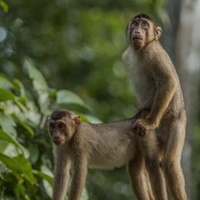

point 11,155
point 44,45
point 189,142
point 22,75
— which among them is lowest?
point 11,155

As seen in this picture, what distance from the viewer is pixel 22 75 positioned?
15102 millimetres

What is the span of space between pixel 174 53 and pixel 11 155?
2.88 meters

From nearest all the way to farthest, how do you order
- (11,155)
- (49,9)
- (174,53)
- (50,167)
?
(11,155), (50,167), (174,53), (49,9)

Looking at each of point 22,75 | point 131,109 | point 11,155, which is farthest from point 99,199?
point 11,155

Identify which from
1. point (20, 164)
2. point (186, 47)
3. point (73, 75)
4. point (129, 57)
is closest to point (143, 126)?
point (129, 57)

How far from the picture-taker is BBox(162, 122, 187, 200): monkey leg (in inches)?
294

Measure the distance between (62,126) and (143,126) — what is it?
3.01 ft

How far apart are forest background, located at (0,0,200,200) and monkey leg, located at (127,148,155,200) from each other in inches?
43.9

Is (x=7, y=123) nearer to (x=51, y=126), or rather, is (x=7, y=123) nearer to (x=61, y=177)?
(x=51, y=126)

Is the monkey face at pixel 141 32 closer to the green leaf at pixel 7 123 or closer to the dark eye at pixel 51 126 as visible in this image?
the dark eye at pixel 51 126

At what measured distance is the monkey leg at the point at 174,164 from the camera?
24.5 ft

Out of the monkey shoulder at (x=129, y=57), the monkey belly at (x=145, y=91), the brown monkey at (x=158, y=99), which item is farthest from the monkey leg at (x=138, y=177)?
the monkey shoulder at (x=129, y=57)

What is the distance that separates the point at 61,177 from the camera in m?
7.91

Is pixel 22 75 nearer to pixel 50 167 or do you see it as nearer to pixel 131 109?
pixel 131 109
